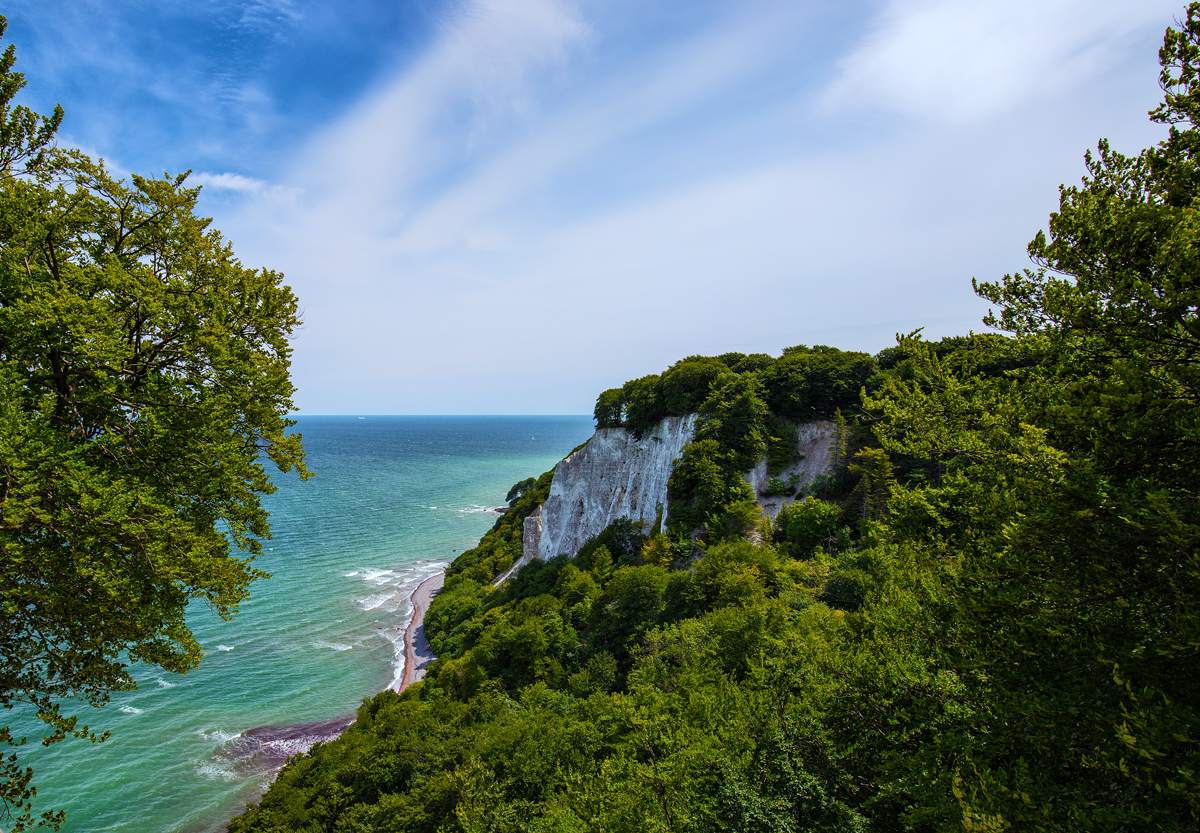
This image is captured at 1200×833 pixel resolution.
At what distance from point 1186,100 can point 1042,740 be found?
30.9 ft

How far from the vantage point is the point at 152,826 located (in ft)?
84.9

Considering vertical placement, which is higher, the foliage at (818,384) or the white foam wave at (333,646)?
the foliage at (818,384)

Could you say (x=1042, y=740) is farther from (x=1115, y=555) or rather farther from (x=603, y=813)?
(x=603, y=813)

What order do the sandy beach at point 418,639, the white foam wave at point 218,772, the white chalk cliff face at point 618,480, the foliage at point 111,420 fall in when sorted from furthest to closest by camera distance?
1. the sandy beach at point 418,639
2. the white chalk cliff face at point 618,480
3. the white foam wave at point 218,772
4. the foliage at point 111,420

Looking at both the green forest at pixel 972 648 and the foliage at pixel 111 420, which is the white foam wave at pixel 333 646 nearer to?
the green forest at pixel 972 648

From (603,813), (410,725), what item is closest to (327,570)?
(410,725)

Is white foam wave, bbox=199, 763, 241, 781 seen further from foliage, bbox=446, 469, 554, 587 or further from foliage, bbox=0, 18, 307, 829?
foliage, bbox=0, 18, 307, 829

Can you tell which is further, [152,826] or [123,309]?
[152,826]

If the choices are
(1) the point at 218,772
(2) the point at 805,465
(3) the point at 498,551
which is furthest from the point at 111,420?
(3) the point at 498,551

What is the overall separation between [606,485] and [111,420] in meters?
40.4

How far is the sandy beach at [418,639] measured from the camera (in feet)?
135

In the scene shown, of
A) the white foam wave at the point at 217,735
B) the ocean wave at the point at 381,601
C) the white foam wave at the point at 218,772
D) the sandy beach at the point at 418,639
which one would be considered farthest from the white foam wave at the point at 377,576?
the white foam wave at the point at 218,772

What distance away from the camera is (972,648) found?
27.6ft

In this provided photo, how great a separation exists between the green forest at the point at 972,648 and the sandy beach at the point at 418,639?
17.3 meters
